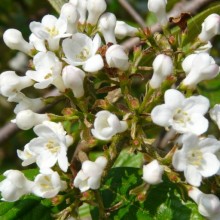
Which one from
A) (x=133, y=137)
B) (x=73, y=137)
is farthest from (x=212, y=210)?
(x=73, y=137)

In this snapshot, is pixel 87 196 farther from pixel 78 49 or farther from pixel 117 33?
pixel 117 33

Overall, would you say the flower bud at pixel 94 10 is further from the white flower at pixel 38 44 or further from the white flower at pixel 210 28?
the white flower at pixel 210 28

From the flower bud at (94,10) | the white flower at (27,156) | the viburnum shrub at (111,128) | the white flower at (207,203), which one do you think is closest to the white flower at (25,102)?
the viburnum shrub at (111,128)

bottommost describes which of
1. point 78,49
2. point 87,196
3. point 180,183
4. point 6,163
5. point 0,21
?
point 6,163

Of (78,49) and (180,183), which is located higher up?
(78,49)

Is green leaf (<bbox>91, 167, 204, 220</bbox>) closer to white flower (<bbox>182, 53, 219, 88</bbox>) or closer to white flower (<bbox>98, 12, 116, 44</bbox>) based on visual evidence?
white flower (<bbox>182, 53, 219, 88</bbox>)

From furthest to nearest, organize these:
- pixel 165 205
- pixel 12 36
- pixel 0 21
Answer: pixel 0 21 < pixel 12 36 < pixel 165 205

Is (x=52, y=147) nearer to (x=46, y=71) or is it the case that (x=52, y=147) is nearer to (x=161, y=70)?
(x=46, y=71)
